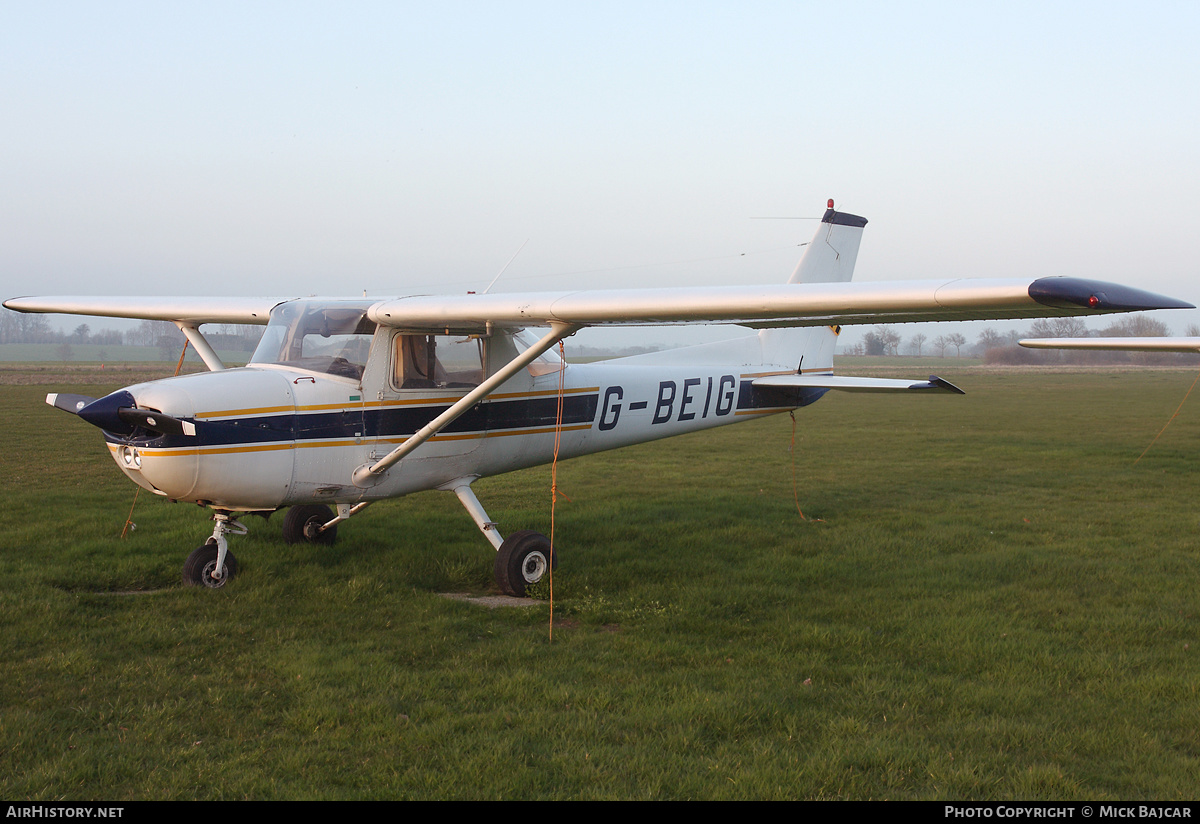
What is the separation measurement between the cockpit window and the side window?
293 millimetres

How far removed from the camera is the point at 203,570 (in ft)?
22.4

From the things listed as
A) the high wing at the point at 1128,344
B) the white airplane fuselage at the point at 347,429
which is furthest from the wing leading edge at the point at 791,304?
the high wing at the point at 1128,344

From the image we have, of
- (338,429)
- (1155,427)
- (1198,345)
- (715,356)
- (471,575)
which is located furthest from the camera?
(1155,427)

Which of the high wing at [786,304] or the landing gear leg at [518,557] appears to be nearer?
the high wing at [786,304]

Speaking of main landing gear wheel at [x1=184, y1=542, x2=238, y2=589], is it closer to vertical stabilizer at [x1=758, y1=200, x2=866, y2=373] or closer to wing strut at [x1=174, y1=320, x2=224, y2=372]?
wing strut at [x1=174, y1=320, x2=224, y2=372]

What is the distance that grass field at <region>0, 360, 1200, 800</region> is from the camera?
152 inches

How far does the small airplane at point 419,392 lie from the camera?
526cm

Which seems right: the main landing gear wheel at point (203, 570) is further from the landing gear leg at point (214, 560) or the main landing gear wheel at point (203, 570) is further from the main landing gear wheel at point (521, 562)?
the main landing gear wheel at point (521, 562)

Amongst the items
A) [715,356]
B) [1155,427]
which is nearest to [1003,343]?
[1155,427]

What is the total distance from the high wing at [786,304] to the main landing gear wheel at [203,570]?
2.42 metres

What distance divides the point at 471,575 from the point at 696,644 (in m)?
2.55
